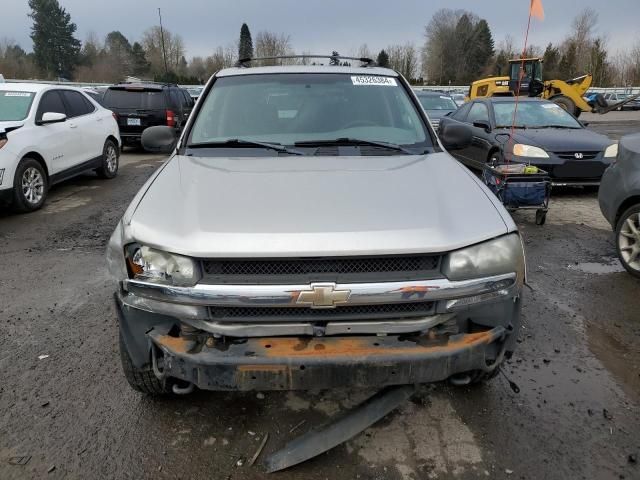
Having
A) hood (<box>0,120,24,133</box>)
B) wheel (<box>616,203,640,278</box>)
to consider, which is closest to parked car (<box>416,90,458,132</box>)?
wheel (<box>616,203,640,278</box>)

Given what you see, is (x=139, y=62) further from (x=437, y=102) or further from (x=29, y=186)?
(x=29, y=186)

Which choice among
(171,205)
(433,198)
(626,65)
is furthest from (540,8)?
(626,65)

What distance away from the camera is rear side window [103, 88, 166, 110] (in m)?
12.9

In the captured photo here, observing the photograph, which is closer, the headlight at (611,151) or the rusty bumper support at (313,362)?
the rusty bumper support at (313,362)

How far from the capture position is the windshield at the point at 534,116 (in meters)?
8.88

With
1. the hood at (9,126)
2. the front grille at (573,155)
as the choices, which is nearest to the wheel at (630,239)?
the front grille at (573,155)

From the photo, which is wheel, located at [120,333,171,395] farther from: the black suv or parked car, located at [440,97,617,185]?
the black suv

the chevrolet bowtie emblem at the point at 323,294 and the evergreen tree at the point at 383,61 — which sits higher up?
the evergreen tree at the point at 383,61

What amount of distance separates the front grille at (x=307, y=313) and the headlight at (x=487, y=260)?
0.64 feet

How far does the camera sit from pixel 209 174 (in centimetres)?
293

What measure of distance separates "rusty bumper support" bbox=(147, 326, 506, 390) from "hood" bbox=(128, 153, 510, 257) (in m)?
0.43

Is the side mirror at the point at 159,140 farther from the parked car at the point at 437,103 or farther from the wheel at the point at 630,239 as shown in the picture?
the parked car at the point at 437,103

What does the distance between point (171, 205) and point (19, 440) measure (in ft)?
4.72

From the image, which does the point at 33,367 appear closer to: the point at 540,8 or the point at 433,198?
the point at 433,198
